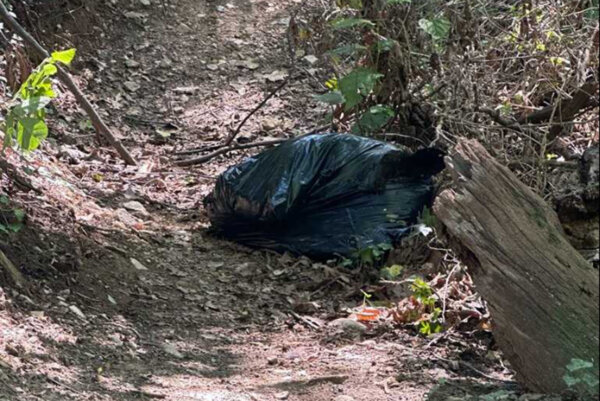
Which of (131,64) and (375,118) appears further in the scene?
(131,64)

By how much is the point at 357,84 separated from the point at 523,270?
230 cm

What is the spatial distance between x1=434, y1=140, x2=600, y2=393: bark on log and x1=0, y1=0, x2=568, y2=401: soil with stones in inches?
11.3

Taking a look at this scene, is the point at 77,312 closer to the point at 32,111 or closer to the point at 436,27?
the point at 32,111

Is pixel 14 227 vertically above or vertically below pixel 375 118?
below

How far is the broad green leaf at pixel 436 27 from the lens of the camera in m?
4.34

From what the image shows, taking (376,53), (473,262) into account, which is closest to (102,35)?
(376,53)

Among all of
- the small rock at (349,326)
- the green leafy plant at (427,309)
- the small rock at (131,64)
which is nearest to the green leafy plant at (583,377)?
the green leafy plant at (427,309)

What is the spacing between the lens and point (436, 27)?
4.36 meters

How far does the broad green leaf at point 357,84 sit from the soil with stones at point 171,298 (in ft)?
2.82

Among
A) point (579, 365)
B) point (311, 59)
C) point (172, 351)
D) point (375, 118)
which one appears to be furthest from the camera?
point (311, 59)

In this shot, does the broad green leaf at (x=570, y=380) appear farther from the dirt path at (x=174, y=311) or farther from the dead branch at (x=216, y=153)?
the dead branch at (x=216, y=153)

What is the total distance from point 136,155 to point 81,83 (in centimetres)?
104

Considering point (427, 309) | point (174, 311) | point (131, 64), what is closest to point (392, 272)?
point (427, 309)

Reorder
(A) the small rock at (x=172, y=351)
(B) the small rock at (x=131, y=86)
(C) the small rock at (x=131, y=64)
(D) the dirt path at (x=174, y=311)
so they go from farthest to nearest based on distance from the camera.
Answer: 1. (C) the small rock at (x=131, y=64)
2. (B) the small rock at (x=131, y=86)
3. (A) the small rock at (x=172, y=351)
4. (D) the dirt path at (x=174, y=311)
